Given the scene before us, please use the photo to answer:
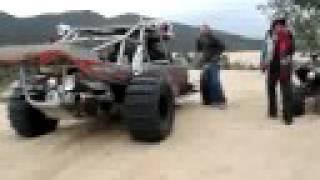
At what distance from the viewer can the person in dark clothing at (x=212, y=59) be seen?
14289mm

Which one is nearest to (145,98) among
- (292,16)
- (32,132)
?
(32,132)

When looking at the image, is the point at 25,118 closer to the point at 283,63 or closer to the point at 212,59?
the point at 212,59

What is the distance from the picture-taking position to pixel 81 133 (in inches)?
489

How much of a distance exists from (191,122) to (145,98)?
5.54 feet

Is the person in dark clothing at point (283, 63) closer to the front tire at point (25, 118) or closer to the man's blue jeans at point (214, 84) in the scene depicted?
the man's blue jeans at point (214, 84)

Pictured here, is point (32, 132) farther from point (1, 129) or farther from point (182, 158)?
point (182, 158)

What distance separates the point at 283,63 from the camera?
12.1 metres

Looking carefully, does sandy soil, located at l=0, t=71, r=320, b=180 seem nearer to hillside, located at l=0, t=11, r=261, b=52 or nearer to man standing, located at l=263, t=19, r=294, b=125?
man standing, located at l=263, t=19, r=294, b=125

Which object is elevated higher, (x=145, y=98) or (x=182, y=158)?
(x=145, y=98)

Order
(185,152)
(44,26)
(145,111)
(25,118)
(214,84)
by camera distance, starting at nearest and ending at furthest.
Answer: (185,152) < (145,111) < (25,118) < (214,84) < (44,26)

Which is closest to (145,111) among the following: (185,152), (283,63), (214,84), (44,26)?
(185,152)

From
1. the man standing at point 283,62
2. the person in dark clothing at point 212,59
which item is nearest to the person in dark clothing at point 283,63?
the man standing at point 283,62

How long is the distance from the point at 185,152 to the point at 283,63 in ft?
7.70

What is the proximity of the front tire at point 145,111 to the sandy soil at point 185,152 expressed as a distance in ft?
0.54
